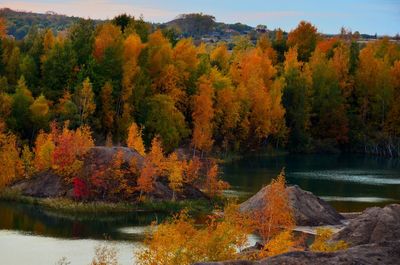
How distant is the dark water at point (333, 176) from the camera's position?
94250 millimetres

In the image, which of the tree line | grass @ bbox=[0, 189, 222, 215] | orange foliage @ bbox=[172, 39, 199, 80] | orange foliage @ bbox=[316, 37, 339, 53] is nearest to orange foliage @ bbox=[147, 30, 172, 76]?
the tree line

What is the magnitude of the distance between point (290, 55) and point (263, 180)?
5806 centimetres

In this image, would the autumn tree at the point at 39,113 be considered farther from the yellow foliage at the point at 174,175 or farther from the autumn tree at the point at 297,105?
the autumn tree at the point at 297,105

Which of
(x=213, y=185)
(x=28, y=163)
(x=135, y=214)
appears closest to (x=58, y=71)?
(x=28, y=163)

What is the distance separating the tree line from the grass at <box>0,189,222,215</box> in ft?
57.2

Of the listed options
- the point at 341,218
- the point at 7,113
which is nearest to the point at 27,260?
the point at 341,218

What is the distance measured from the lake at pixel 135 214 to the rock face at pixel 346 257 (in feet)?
81.3

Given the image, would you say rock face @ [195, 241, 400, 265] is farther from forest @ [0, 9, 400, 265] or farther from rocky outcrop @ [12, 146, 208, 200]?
rocky outcrop @ [12, 146, 208, 200]

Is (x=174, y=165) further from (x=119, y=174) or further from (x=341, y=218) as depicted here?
(x=341, y=218)

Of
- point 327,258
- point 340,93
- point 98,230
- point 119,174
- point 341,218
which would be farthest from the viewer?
point 340,93

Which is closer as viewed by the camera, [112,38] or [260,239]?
[260,239]

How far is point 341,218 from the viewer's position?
76750 millimetres

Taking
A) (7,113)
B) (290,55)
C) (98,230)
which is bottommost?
(98,230)

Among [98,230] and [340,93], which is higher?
[340,93]
